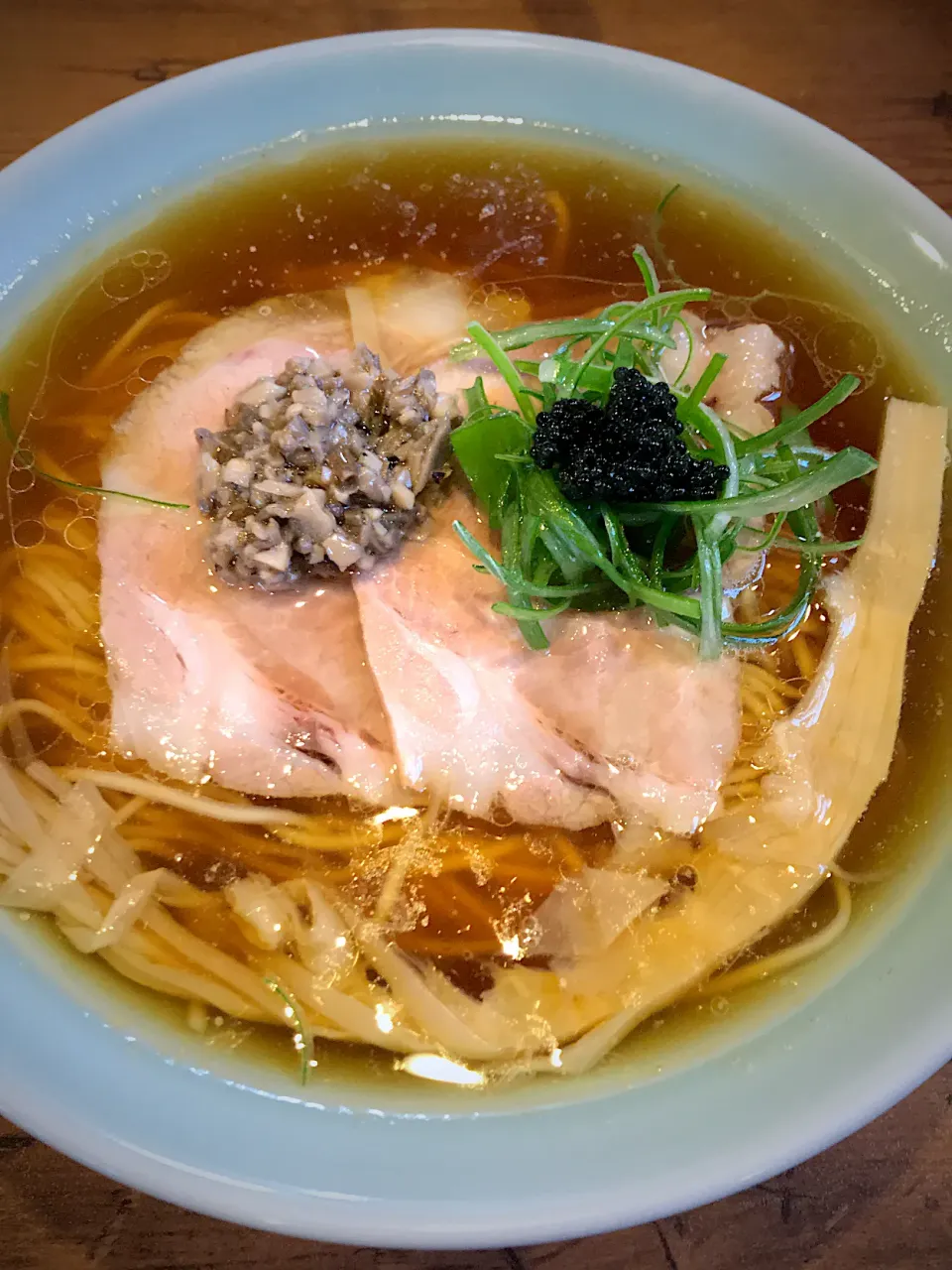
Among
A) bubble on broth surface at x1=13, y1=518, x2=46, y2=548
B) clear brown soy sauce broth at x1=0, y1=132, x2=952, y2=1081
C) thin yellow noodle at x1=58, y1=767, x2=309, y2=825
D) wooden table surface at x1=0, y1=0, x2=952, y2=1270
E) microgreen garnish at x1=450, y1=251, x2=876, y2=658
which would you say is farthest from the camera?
wooden table surface at x1=0, y1=0, x2=952, y2=1270

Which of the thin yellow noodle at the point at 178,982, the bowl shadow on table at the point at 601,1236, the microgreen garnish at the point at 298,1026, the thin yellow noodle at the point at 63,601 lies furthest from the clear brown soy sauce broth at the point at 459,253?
the bowl shadow on table at the point at 601,1236

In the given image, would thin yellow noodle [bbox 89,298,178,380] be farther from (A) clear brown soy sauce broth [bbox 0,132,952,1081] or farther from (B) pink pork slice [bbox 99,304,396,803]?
(B) pink pork slice [bbox 99,304,396,803]

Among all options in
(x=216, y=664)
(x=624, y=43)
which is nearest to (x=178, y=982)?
(x=216, y=664)

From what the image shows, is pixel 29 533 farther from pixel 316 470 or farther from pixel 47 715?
pixel 316 470

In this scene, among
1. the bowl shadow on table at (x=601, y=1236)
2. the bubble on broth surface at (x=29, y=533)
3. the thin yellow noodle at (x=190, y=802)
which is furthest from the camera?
the bubble on broth surface at (x=29, y=533)

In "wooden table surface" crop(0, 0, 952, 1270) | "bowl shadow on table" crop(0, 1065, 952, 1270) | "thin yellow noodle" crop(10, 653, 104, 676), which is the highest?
"wooden table surface" crop(0, 0, 952, 1270)

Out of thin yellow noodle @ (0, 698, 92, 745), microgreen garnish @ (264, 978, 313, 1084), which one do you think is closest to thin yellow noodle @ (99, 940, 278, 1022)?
microgreen garnish @ (264, 978, 313, 1084)

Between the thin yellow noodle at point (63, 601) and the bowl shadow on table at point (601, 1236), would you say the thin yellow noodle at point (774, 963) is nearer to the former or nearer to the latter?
the bowl shadow on table at point (601, 1236)
